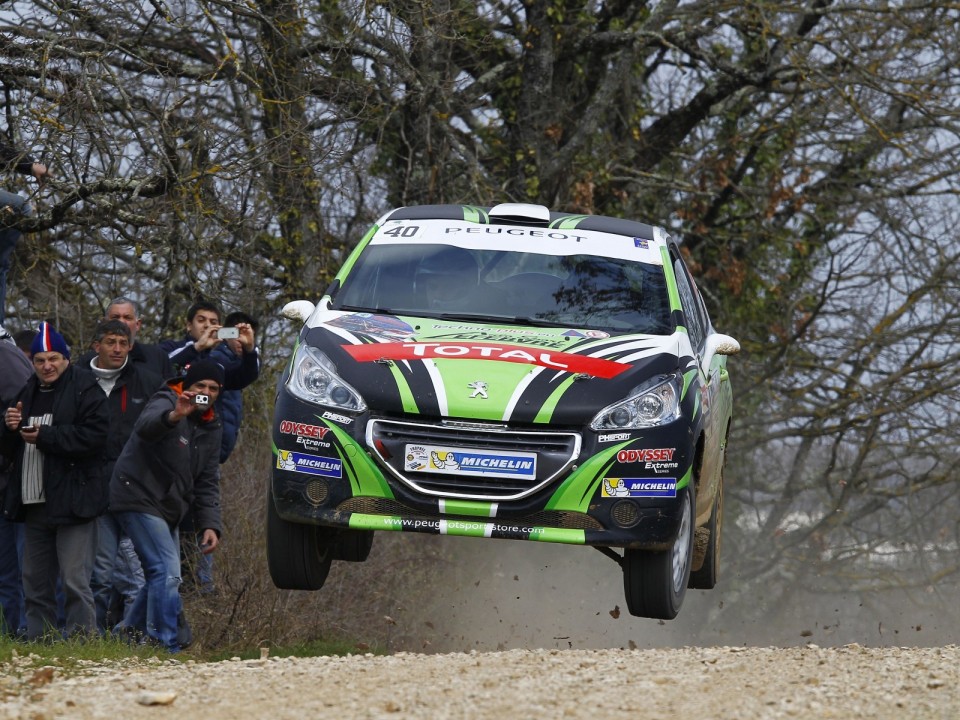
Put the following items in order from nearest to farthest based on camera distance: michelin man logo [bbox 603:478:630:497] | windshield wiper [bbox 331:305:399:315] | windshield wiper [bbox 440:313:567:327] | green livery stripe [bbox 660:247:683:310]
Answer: michelin man logo [bbox 603:478:630:497] < windshield wiper [bbox 440:313:567:327] < windshield wiper [bbox 331:305:399:315] < green livery stripe [bbox 660:247:683:310]

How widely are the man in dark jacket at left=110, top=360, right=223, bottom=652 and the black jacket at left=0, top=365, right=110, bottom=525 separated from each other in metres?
0.14

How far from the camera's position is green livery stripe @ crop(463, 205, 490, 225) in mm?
8664

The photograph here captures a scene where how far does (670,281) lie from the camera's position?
830 cm

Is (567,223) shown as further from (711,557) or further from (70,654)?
(70,654)

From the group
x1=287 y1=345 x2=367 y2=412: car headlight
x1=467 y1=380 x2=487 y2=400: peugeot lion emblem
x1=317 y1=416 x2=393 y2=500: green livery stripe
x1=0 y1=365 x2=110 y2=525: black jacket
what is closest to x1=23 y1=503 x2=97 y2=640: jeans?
x1=0 y1=365 x2=110 y2=525: black jacket

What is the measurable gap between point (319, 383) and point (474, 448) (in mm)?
825

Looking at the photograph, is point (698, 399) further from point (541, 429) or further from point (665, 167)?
point (665, 167)

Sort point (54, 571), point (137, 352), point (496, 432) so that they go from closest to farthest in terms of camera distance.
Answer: point (496, 432), point (54, 571), point (137, 352)

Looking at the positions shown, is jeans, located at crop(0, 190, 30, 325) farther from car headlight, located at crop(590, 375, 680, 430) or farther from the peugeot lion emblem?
car headlight, located at crop(590, 375, 680, 430)

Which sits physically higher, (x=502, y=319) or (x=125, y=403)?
(x=502, y=319)

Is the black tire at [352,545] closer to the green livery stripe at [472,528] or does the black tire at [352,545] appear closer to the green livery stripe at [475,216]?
the green livery stripe at [472,528]

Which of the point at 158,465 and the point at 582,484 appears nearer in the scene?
the point at 582,484

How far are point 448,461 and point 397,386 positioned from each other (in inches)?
16.2

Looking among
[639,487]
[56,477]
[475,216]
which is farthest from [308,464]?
[56,477]
